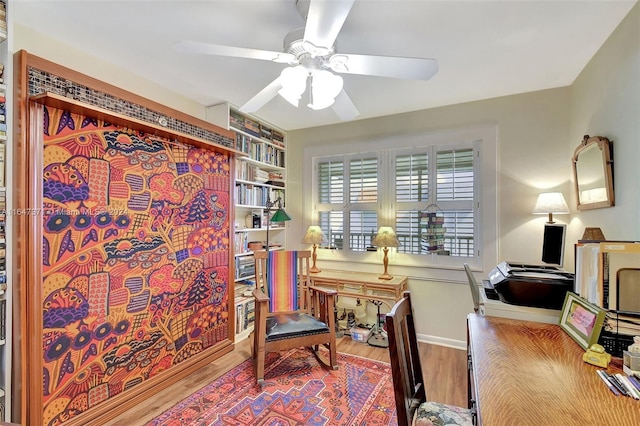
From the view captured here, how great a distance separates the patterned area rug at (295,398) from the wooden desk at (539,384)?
1.01 meters

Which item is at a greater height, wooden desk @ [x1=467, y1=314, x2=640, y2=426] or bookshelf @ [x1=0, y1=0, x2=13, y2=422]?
bookshelf @ [x1=0, y1=0, x2=13, y2=422]

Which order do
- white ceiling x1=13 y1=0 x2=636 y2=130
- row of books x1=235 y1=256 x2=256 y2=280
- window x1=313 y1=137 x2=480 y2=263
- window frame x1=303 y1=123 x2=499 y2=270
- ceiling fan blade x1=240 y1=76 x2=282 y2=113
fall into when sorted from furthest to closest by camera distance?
row of books x1=235 y1=256 x2=256 y2=280
window x1=313 y1=137 x2=480 y2=263
window frame x1=303 y1=123 x2=499 y2=270
ceiling fan blade x1=240 y1=76 x2=282 y2=113
white ceiling x1=13 y1=0 x2=636 y2=130

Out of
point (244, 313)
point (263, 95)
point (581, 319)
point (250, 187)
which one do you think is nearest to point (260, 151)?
point (250, 187)

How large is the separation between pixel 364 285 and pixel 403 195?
41.7 inches

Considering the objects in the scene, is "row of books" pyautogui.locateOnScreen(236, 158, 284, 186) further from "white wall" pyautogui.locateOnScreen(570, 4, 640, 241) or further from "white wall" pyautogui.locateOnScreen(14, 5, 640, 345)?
"white wall" pyautogui.locateOnScreen(570, 4, 640, 241)

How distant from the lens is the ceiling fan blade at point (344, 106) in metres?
1.85

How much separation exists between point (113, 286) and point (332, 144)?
2.60m

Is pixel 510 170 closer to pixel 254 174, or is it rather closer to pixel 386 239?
pixel 386 239

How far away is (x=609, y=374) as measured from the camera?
Answer: 3.39 feet

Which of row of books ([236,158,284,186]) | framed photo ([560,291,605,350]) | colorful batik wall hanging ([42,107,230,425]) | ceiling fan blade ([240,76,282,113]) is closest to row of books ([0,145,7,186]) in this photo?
colorful batik wall hanging ([42,107,230,425])

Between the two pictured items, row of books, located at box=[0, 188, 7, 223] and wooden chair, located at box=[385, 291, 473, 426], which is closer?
wooden chair, located at box=[385, 291, 473, 426]

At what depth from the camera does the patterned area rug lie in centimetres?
187

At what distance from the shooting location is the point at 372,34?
5.98ft

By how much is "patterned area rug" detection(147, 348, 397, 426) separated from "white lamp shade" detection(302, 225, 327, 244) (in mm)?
1226
